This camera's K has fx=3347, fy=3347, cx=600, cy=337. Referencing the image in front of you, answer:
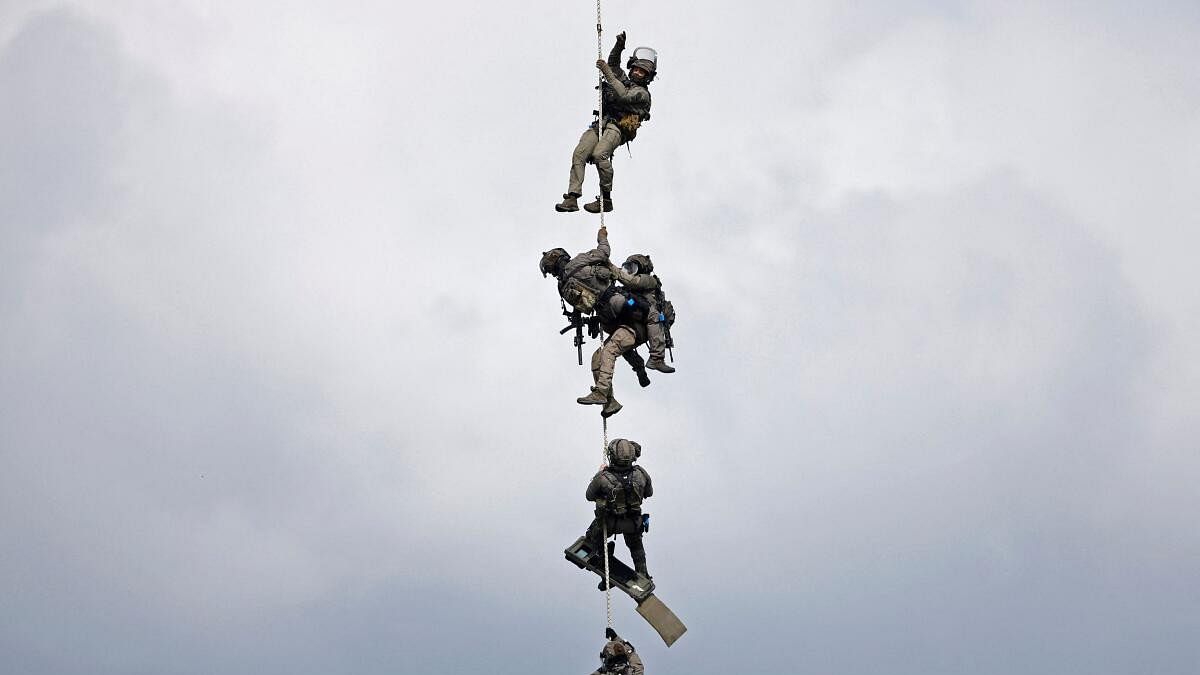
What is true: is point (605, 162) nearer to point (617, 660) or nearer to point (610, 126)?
point (610, 126)

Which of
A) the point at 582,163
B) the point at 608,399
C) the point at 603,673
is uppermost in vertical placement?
the point at 582,163

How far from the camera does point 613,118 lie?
73.4 meters

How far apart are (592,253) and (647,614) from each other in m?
7.81

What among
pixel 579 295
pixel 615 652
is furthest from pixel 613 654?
→ pixel 579 295

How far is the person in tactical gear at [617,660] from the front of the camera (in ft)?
229

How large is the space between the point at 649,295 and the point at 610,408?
2648 millimetres

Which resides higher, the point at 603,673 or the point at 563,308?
the point at 563,308

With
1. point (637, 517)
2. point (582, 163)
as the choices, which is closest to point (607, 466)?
point (637, 517)

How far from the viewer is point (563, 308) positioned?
71.6 metres

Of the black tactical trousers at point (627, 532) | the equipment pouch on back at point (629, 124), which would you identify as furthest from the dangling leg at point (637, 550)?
the equipment pouch on back at point (629, 124)

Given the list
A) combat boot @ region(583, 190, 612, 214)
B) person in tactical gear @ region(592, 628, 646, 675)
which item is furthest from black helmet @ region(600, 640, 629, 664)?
combat boot @ region(583, 190, 612, 214)

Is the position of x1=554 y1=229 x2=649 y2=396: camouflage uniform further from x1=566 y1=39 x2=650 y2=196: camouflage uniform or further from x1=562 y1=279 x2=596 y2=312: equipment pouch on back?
x1=566 y1=39 x2=650 y2=196: camouflage uniform

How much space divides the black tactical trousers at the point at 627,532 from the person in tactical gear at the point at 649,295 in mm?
3287

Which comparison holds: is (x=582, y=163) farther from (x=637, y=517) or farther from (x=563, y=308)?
(x=637, y=517)
